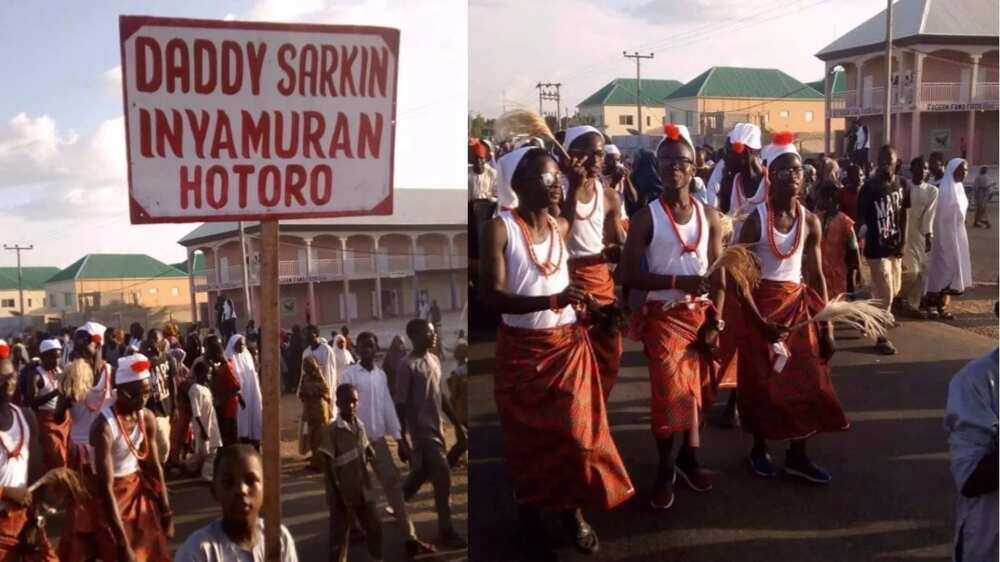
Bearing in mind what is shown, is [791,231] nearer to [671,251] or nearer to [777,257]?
[777,257]

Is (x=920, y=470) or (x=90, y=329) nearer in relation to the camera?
(x=90, y=329)

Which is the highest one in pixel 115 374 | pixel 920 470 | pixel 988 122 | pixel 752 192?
pixel 988 122

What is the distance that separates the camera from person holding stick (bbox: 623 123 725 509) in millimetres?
4340

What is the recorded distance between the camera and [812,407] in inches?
182

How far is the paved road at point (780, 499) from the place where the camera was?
4062mm

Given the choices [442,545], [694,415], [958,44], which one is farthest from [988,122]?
[442,545]

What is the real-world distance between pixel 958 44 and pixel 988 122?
1.36 meters

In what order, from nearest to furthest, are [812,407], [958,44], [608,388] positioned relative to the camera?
[812,407] → [608,388] → [958,44]

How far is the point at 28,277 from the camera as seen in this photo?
10.3 ft

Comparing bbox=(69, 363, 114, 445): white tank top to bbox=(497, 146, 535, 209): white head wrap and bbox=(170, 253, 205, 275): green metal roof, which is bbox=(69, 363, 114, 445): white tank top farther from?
bbox=(497, 146, 535, 209): white head wrap

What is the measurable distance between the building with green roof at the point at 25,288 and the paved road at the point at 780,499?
1890 millimetres

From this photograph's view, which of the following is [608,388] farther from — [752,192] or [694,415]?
[752,192]

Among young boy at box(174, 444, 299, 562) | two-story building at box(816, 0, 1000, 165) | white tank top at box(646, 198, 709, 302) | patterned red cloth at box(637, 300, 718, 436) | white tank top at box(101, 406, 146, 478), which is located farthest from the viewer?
two-story building at box(816, 0, 1000, 165)

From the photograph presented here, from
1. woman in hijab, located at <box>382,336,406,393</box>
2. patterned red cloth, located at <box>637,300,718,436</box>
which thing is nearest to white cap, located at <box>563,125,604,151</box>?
patterned red cloth, located at <box>637,300,718,436</box>
